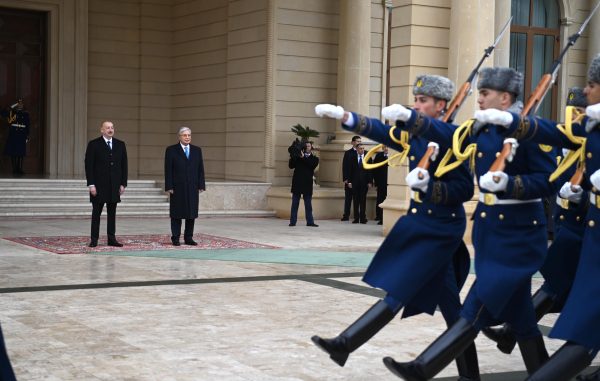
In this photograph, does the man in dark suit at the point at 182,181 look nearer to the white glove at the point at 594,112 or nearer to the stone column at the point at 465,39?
the stone column at the point at 465,39

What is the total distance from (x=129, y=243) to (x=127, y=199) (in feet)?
17.9

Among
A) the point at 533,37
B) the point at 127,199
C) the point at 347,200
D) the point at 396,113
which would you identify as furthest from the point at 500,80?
the point at 533,37

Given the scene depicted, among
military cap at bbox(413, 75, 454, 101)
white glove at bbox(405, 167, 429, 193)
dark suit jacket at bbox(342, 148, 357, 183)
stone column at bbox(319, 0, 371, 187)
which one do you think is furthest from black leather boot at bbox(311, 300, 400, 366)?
stone column at bbox(319, 0, 371, 187)

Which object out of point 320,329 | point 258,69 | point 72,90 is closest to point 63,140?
point 72,90

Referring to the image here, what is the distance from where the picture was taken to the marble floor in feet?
20.1

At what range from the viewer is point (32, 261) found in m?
11.3

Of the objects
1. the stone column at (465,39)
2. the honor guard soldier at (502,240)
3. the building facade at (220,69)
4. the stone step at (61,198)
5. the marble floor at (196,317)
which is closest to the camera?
A: the honor guard soldier at (502,240)

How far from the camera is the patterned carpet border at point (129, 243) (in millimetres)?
12742

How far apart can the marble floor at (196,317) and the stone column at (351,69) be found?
6.82 m

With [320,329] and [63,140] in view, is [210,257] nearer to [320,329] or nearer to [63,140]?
[320,329]

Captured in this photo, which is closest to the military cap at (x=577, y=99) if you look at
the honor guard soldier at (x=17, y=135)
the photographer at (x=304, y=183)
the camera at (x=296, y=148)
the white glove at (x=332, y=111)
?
the white glove at (x=332, y=111)

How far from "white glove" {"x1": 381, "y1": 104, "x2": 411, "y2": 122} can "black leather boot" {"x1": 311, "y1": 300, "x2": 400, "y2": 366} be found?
939 millimetres

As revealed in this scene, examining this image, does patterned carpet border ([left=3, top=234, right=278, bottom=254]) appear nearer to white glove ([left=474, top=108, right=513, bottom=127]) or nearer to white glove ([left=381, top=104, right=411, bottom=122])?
white glove ([left=381, top=104, right=411, bottom=122])

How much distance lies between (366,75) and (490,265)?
15083mm
